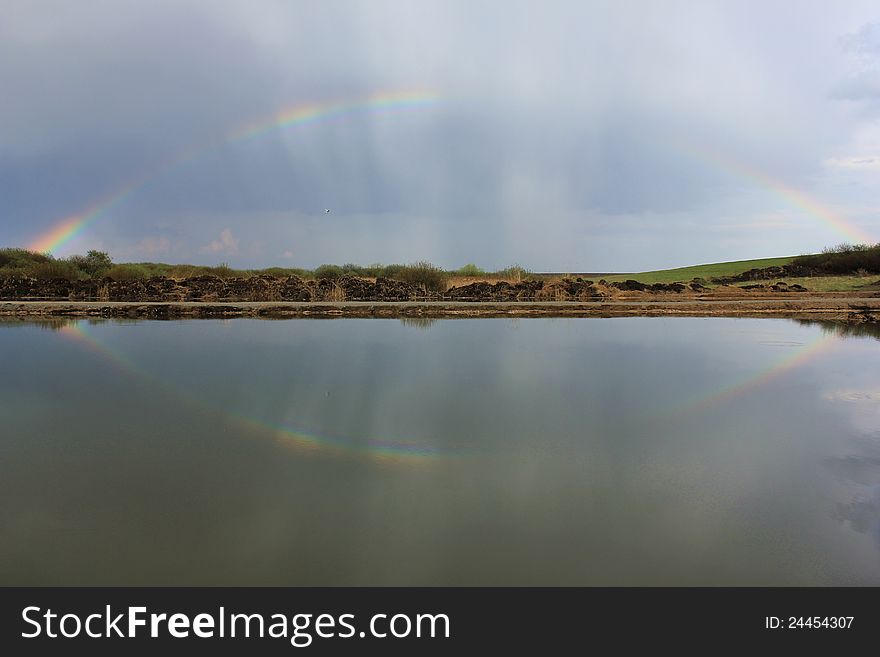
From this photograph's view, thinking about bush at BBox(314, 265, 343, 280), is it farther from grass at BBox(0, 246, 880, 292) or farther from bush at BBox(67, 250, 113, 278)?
bush at BBox(67, 250, 113, 278)

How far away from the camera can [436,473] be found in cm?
529

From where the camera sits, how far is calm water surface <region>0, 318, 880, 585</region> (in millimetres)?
3711

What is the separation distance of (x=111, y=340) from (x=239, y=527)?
1266cm

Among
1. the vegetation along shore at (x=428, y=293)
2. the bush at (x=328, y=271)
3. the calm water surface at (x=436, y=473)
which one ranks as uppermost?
the bush at (x=328, y=271)

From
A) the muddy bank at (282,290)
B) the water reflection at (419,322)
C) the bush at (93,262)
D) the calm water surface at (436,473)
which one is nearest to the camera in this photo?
the calm water surface at (436,473)

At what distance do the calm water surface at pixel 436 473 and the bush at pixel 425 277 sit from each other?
2516 cm

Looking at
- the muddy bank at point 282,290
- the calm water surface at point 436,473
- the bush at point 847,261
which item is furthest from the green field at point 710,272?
the calm water surface at point 436,473

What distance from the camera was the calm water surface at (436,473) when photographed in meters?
3.71

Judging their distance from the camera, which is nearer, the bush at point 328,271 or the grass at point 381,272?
the grass at point 381,272

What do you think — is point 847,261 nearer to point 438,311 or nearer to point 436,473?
point 438,311

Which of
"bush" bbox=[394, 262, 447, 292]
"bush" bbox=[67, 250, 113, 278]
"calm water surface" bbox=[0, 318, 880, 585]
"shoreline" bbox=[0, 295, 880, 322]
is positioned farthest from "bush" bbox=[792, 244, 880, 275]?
"bush" bbox=[67, 250, 113, 278]

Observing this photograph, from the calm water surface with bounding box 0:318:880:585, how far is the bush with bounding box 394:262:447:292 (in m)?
25.2

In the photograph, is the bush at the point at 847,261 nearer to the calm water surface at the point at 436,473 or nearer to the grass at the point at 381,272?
the grass at the point at 381,272
